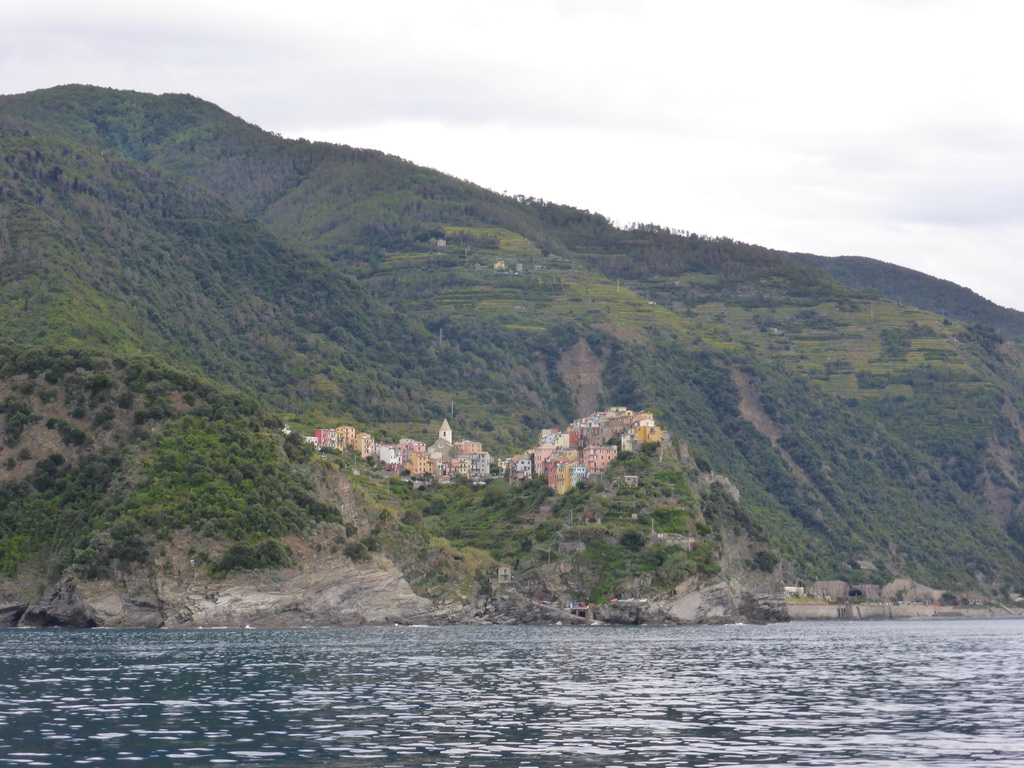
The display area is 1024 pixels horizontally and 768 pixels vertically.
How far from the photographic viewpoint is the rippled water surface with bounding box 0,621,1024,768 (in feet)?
168

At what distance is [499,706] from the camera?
66.0 m

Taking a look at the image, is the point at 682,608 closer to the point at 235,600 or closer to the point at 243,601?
the point at 243,601

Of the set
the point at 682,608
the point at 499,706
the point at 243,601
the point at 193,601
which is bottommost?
the point at 682,608

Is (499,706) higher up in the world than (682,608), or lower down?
higher up

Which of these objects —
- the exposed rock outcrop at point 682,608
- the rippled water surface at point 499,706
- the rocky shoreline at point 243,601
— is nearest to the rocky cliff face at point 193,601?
the rocky shoreline at point 243,601

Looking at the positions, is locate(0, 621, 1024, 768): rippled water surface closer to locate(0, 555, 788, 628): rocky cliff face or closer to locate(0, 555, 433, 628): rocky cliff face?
locate(0, 555, 433, 628): rocky cliff face

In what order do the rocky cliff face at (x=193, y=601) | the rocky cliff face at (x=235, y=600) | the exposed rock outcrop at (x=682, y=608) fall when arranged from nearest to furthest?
the rocky cliff face at (x=193, y=601) < the rocky cliff face at (x=235, y=600) < the exposed rock outcrop at (x=682, y=608)

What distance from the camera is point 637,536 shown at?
190500 mm

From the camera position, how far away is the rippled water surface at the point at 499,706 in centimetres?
5112

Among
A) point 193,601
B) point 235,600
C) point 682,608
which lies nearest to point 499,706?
point 193,601

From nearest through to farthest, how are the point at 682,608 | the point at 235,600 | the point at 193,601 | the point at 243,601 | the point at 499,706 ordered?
the point at 499,706, the point at 193,601, the point at 235,600, the point at 243,601, the point at 682,608

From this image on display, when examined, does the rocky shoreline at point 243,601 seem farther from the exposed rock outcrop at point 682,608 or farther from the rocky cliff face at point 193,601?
the exposed rock outcrop at point 682,608

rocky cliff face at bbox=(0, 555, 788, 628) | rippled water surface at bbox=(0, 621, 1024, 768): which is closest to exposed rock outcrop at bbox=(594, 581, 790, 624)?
rocky cliff face at bbox=(0, 555, 788, 628)

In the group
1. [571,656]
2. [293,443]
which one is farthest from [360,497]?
[571,656]
